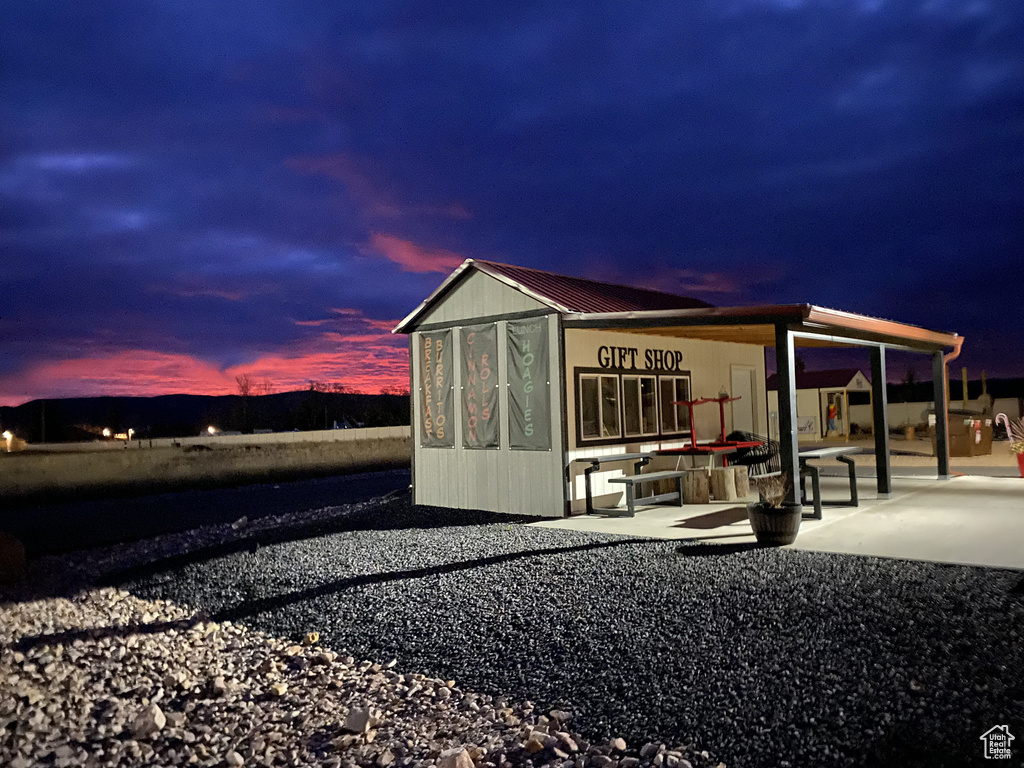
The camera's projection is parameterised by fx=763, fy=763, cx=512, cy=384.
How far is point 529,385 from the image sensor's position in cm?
1020

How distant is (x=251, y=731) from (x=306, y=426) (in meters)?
50.9

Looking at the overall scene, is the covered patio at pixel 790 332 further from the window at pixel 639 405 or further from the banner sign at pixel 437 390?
the banner sign at pixel 437 390

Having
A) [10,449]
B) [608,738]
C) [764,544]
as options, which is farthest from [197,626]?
[10,449]

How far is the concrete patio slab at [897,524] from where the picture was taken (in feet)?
23.1

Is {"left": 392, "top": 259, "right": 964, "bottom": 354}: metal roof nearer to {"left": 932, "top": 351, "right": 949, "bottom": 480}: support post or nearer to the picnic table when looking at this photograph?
{"left": 932, "top": 351, "right": 949, "bottom": 480}: support post

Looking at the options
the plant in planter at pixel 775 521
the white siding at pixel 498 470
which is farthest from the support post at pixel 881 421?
the white siding at pixel 498 470

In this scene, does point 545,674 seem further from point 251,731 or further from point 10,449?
point 10,449

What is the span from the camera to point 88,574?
27.1 ft

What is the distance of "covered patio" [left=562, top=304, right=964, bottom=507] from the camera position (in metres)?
8.29

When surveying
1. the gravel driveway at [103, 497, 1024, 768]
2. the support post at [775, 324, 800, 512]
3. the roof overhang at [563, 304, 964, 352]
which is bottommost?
the gravel driveway at [103, 497, 1024, 768]

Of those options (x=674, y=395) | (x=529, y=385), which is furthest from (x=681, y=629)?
(x=674, y=395)

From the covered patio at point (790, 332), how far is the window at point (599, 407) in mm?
829

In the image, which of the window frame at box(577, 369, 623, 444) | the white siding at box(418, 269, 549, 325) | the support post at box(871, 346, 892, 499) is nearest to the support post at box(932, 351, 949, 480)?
the support post at box(871, 346, 892, 499)

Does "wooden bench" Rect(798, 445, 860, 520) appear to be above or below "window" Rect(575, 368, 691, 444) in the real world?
below
